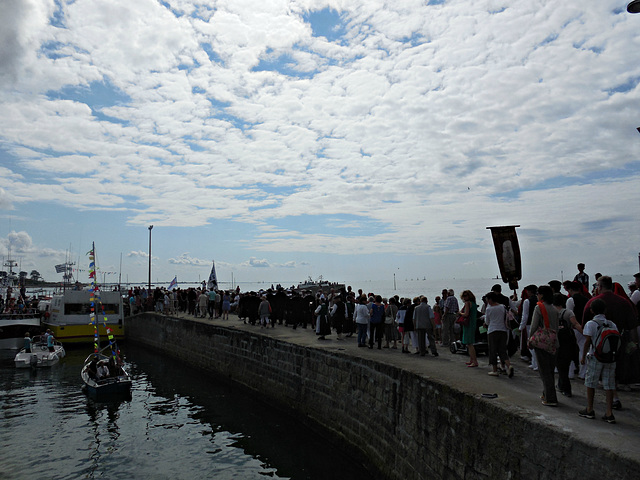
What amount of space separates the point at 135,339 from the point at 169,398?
55.6 ft

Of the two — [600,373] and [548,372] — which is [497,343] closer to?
[548,372]

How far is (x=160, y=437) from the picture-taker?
45.7ft

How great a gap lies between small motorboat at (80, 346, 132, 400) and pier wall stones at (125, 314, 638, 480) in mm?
4549

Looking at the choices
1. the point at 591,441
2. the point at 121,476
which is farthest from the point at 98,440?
the point at 591,441

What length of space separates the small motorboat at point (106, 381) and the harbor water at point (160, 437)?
0.49 m

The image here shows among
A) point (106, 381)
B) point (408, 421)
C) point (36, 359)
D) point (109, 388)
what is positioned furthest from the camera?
point (36, 359)

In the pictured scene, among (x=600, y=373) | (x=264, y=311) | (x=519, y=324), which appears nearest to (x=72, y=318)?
(x=264, y=311)

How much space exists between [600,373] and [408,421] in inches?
154

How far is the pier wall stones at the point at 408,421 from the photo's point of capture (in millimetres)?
5656

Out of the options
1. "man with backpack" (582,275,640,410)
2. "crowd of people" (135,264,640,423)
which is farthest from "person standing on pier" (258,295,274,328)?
"man with backpack" (582,275,640,410)

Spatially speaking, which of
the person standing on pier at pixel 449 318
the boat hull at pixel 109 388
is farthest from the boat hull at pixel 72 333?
the person standing on pier at pixel 449 318

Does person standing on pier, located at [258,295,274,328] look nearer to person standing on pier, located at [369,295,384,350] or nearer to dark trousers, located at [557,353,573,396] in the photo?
person standing on pier, located at [369,295,384,350]

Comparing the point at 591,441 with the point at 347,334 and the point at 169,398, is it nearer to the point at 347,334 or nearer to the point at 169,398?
the point at 347,334

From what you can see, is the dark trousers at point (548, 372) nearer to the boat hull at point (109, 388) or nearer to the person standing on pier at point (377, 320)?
the person standing on pier at point (377, 320)
